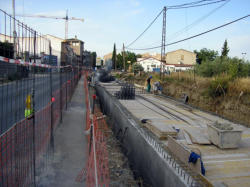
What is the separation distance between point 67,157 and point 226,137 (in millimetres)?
4269

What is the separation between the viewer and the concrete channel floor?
4684 millimetres

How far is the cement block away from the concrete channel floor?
350 cm

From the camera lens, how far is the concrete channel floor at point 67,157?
15.4 feet

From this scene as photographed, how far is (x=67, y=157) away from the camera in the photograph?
229 inches

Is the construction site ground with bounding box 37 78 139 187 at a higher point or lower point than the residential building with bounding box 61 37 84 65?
lower

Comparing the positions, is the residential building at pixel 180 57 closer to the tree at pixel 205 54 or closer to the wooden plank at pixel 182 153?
the tree at pixel 205 54

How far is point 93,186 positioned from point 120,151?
391 cm

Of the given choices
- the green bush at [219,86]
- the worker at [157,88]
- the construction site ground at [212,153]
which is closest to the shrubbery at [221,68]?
the green bush at [219,86]

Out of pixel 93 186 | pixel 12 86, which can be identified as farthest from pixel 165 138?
pixel 12 86

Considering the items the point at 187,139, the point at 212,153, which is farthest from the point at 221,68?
the point at 212,153

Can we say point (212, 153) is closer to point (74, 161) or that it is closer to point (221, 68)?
point (74, 161)

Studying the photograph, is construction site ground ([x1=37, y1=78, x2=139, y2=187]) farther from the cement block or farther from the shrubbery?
the shrubbery

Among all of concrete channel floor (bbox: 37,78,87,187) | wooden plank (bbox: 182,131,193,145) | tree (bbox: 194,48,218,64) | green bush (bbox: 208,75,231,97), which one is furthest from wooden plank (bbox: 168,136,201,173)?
tree (bbox: 194,48,218,64)

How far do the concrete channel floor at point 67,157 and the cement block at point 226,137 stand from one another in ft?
11.5
